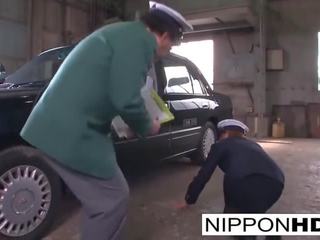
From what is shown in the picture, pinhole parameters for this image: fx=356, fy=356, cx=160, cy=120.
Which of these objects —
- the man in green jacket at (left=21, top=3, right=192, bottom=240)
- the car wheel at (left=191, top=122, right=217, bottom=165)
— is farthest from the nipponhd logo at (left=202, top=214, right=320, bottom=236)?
the car wheel at (left=191, top=122, right=217, bottom=165)

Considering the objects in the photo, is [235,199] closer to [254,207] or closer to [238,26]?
[254,207]

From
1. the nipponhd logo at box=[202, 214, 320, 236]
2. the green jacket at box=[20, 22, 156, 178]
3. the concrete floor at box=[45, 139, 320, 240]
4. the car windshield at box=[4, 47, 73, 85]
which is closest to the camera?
the green jacket at box=[20, 22, 156, 178]

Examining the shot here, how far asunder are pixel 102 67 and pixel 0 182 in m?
1.27

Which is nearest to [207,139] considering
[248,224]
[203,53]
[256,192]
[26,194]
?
[256,192]

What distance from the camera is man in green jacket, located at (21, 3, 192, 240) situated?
46.7 inches

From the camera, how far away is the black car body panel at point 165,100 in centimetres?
217

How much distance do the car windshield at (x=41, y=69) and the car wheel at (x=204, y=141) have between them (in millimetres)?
1929

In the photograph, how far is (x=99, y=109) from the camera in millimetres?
1240

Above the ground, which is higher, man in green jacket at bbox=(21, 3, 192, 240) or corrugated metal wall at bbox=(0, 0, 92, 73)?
corrugated metal wall at bbox=(0, 0, 92, 73)

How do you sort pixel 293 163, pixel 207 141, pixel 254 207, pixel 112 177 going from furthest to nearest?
pixel 293 163
pixel 207 141
pixel 254 207
pixel 112 177

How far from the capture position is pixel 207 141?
442 centimetres

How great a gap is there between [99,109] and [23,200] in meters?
1.22

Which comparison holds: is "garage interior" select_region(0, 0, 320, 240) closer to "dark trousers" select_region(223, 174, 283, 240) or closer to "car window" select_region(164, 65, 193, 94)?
"car window" select_region(164, 65, 193, 94)

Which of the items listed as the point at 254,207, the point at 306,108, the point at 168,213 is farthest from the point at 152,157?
the point at 306,108
